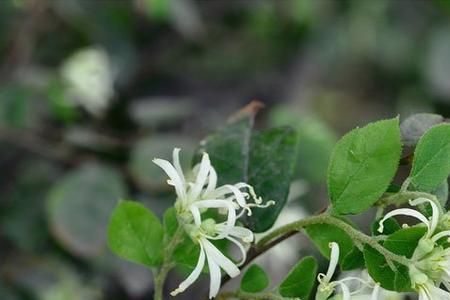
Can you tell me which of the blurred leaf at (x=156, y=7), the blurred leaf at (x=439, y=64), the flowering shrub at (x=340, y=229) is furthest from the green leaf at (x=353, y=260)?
the blurred leaf at (x=439, y=64)

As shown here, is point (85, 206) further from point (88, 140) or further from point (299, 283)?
point (299, 283)

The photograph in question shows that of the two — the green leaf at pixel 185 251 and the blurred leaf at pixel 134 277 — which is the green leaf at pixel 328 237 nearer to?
the green leaf at pixel 185 251

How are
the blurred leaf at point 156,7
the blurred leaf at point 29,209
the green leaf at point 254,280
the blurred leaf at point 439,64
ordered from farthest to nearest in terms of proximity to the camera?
the blurred leaf at point 439,64
the blurred leaf at point 156,7
the blurred leaf at point 29,209
the green leaf at point 254,280

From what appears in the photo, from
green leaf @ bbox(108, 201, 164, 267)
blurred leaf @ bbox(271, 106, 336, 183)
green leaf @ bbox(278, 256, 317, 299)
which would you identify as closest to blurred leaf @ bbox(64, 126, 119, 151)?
blurred leaf @ bbox(271, 106, 336, 183)

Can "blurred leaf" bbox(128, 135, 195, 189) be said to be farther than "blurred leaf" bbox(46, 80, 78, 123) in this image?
No

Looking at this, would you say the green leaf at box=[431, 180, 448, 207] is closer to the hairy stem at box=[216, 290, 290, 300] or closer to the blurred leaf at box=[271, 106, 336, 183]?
the hairy stem at box=[216, 290, 290, 300]
